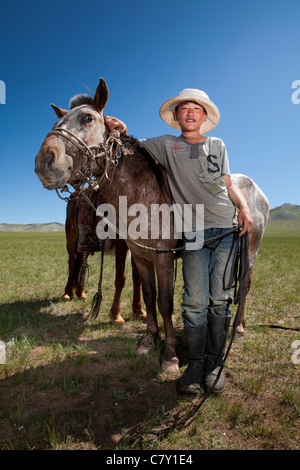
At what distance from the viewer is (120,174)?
3.25 meters

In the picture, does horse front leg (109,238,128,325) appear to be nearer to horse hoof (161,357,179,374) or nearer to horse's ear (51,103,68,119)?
horse hoof (161,357,179,374)

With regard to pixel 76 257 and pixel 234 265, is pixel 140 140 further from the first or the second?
pixel 76 257

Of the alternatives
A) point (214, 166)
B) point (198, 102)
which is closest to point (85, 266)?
point (214, 166)

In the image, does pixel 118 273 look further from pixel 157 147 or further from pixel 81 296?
pixel 157 147

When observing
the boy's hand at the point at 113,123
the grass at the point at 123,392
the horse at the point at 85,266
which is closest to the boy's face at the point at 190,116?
the boy's hand at the point at 113,123

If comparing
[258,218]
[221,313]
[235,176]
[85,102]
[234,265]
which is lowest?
[221,313]

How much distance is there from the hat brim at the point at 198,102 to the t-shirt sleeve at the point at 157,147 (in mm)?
451

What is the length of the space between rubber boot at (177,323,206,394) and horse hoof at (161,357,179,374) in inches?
12.0

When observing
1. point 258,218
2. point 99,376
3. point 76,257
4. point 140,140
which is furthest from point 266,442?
point 76,257

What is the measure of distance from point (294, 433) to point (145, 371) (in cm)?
166

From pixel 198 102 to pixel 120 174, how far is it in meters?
1.24

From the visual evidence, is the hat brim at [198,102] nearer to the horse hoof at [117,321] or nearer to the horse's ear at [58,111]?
Answer: the horse's ear at [58,111]

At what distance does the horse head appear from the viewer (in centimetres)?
260

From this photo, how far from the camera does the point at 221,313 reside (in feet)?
10.0
